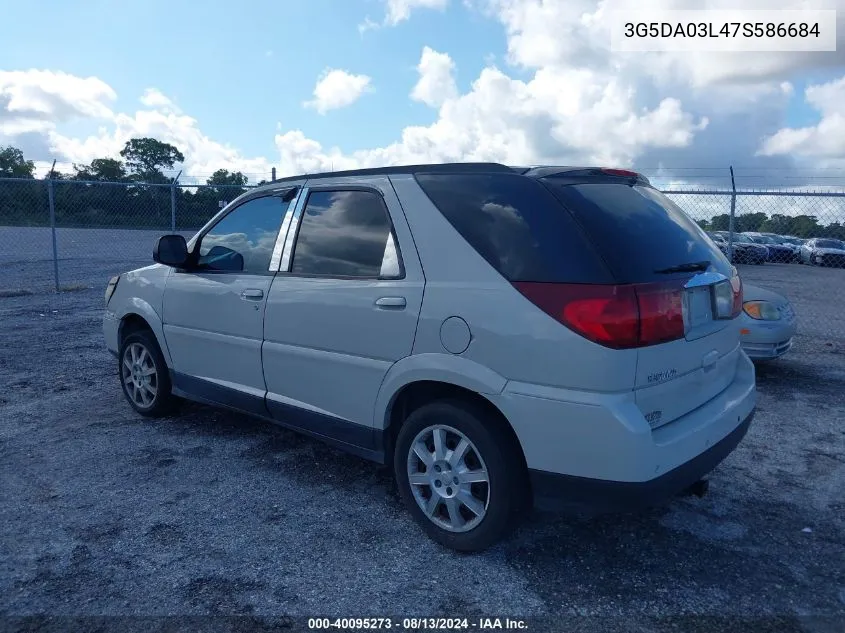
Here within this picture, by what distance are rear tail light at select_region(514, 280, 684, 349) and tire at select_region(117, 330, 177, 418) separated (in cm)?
327

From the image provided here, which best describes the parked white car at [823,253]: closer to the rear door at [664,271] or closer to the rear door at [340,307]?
the rear door at [664,271]

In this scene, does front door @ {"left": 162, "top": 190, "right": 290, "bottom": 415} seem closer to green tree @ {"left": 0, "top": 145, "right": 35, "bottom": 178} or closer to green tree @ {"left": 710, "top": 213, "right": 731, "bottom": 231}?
green tree @ {"left": 710, "top": 213, "right": 731, "bottom": 231}

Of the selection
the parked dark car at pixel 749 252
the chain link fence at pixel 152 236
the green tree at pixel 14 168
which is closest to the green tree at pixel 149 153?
the green tree at pixel 14 168

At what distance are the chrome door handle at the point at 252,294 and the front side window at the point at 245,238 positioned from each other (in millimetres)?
127

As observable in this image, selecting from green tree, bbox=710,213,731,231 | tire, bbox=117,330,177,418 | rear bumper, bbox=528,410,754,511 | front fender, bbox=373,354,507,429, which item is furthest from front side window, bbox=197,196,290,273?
green tree, bbox=710,213,731,231

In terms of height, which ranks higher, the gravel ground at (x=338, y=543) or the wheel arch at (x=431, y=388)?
the wheel arch at (x=431, y=388)

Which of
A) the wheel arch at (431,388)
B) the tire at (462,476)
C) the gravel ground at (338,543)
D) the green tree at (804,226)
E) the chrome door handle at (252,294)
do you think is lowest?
the gravel ground at (338,543)

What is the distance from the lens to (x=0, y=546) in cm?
324

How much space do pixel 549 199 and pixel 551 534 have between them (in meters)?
1.69

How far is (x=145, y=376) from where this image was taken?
510 centimetres

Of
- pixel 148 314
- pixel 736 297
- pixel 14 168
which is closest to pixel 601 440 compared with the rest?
pixel 736 297

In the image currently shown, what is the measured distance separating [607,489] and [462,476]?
0.69 m

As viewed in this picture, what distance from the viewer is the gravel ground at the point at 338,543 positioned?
277 centimetres

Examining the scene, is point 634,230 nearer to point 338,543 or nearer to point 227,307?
point 338,543
